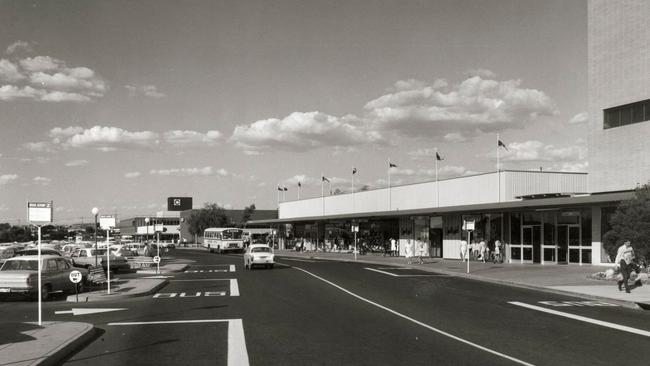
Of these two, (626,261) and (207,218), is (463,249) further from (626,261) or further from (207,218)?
(207,218)

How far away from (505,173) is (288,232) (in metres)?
50.5

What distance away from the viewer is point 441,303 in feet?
60.8

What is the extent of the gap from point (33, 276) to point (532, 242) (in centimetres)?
2810

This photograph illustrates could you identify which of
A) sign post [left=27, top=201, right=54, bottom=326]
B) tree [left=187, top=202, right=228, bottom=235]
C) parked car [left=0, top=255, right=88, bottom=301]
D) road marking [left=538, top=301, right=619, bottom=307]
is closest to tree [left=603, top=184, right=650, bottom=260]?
road marking [left=538, top=301, right=619, bottom=307]

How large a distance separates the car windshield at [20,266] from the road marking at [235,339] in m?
8.24

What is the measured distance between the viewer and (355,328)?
13383mm

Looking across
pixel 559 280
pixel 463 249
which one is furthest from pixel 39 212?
pixel 463 249

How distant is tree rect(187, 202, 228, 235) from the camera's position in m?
136

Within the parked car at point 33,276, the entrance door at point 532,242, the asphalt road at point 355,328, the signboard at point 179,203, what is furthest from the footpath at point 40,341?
the signboard at point 179,203

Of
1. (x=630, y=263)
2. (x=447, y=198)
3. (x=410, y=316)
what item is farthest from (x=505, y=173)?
(x=410, y=316)

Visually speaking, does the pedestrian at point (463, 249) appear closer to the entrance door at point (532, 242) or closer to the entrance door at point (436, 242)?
the entrance door at point (436, 242)

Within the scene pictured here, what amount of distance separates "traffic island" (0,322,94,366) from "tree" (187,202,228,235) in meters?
124

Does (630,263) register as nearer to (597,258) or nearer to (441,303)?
(441,303)

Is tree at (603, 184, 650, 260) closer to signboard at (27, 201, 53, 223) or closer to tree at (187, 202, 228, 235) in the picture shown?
signboard at (27, 201, 53, 223)
